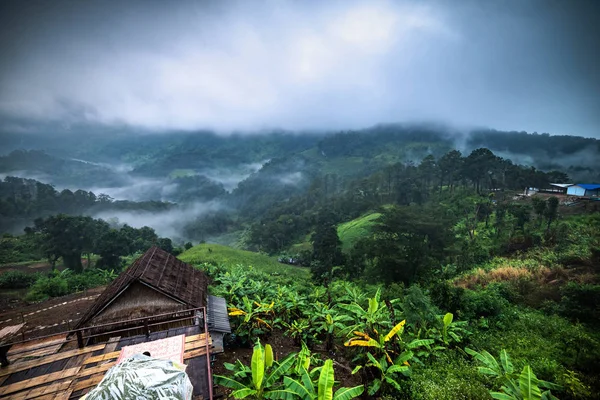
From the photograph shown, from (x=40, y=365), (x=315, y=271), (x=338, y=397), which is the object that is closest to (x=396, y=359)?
(x=338, y=397)

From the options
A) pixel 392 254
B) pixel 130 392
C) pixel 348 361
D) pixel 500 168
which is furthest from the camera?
pixel 500 168

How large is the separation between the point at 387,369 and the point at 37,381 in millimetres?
9762

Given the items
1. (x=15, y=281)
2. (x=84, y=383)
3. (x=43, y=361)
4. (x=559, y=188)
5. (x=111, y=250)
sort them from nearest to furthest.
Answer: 1. (x=84, y=383)
2. (x=43, y=361)
3. (x=15, y=281)
4. (x=111, y=250)
5. (x=559, y=188)

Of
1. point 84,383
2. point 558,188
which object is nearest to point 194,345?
point 84,383

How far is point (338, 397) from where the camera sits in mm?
6734

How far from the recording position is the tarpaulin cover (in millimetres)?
4160

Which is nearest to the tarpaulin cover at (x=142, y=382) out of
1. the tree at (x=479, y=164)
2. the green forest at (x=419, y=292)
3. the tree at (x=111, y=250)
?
the green forest at (x=419, y=292)

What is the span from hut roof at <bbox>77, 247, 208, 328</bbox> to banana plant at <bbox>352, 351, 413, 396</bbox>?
7.82 meters

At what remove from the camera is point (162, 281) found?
12.7m

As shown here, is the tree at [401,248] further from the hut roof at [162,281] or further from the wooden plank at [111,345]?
the wooden plank at [111,345]

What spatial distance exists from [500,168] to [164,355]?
74.9 m

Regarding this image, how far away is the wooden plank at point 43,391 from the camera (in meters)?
6.62

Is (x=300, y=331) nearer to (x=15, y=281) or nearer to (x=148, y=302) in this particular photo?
(x=148, y=302)

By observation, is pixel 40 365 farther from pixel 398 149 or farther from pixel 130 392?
pixel 398 149
